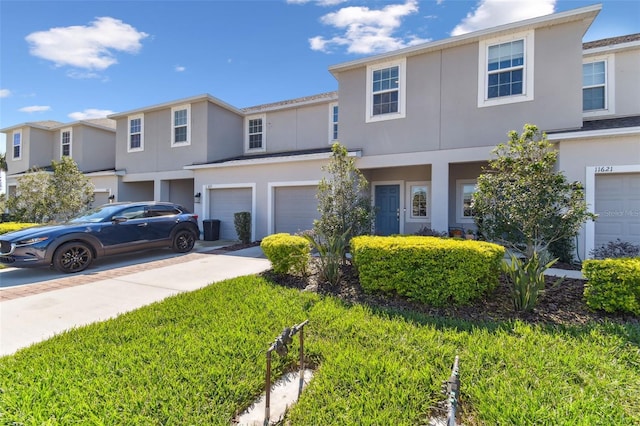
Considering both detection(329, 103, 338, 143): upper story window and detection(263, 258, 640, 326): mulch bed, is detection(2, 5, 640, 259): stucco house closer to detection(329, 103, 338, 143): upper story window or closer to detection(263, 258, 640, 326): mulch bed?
detection(329, 103, 338, 143): upper story window

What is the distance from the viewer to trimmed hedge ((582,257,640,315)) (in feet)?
13.0

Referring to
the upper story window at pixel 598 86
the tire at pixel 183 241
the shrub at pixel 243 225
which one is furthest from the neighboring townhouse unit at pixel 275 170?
the upper story window at pixel 598 86

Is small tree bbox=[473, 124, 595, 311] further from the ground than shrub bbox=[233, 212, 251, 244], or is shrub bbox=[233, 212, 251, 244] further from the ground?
small tree bbox=[473, 124, 595, 311]

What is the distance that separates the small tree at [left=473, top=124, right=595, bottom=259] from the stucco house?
3.23 meters

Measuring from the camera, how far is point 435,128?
911 cm

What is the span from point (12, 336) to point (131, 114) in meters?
14.1

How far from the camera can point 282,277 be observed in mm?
6281

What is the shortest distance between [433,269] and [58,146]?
23.8 metres

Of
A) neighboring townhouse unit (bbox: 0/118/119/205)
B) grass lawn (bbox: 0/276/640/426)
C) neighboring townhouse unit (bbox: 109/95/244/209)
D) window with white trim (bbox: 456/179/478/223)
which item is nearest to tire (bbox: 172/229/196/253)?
neighboring townhouse unit (bbox: 109/95/244/209)

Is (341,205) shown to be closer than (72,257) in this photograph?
Yes

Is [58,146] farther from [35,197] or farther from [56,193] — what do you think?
[56,193]

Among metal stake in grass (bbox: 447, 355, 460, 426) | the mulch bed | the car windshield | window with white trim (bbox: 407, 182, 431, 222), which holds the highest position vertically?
window with white trim (bbox: 407, 182, 431, 222)

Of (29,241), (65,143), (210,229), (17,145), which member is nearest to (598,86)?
(210,229)

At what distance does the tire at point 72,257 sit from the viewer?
6.84m
